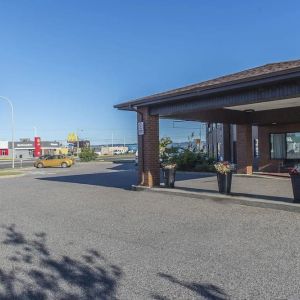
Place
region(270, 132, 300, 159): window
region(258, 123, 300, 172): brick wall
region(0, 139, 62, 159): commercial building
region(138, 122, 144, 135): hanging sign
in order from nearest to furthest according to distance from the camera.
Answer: region(138, 122, 144, 135): hanging sign, region(270, 132, 300, 159): window, region(258, 123, 300, 172): brick wall, region(0, 139, 62, 159): commercial building

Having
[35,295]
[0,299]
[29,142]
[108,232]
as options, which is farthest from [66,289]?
[29,142]

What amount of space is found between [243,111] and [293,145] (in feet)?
11.1

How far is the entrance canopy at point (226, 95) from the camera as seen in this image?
35.1 feet

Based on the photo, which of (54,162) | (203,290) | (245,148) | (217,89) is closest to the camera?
(203,290)

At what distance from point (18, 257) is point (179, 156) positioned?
71.5 feet

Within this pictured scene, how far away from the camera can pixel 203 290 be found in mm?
4906

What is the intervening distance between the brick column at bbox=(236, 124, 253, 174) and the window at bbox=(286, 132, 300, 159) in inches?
74.9

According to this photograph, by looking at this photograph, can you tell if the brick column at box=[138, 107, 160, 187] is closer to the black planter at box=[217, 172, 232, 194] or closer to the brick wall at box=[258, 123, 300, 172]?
the black planter at box=[217, 172, 232, 194]

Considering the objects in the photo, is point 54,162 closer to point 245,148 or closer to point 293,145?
point 245,148

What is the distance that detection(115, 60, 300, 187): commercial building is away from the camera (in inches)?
440

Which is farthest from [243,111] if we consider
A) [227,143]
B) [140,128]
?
[227,143]

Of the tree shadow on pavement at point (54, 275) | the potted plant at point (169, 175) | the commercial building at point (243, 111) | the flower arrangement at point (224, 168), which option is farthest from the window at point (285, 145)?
the tree shadow on pavement at point (54, 275)

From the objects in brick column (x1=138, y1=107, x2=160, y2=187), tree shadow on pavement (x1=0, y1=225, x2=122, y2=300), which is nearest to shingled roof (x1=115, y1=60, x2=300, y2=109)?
brick column (x1=138, y1=107, x2=160, y2=187)

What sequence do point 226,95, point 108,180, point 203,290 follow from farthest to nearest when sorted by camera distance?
point 108,180, point 226,95, point 203,290
